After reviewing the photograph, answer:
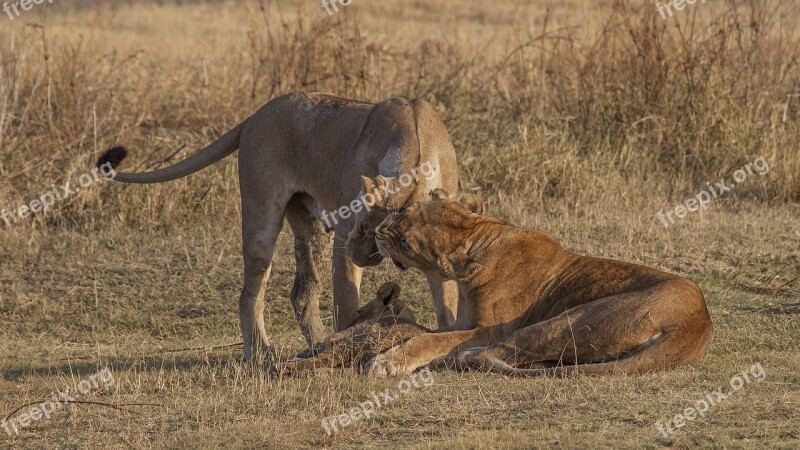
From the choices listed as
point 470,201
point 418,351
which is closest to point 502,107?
point 470,201

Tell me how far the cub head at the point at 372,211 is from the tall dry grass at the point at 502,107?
3.77m

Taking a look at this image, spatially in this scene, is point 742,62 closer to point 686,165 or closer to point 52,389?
point 686,165

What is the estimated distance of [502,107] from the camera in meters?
11.3

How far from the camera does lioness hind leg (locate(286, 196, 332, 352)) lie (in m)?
7.37

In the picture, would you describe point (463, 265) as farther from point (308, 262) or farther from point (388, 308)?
point (308, 262)

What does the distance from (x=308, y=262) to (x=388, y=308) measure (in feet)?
4.74

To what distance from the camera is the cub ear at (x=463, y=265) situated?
19.4 ft

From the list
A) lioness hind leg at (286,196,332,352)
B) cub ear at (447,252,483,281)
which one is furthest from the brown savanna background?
cub ear at (447,252,483,281)

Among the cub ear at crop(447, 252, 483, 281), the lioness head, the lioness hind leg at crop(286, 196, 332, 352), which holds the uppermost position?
the lioness head

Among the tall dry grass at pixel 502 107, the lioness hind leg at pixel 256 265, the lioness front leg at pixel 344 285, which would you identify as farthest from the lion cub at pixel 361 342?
the tall dry grass at pixel 502 107

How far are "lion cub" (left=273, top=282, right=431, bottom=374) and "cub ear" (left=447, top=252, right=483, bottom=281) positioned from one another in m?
0.32

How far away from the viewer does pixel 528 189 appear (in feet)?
32.3

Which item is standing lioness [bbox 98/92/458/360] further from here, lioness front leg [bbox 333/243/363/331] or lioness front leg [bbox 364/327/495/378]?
lioness front leg [bbox 364/327/495/378]

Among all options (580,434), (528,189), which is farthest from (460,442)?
(528,189)
